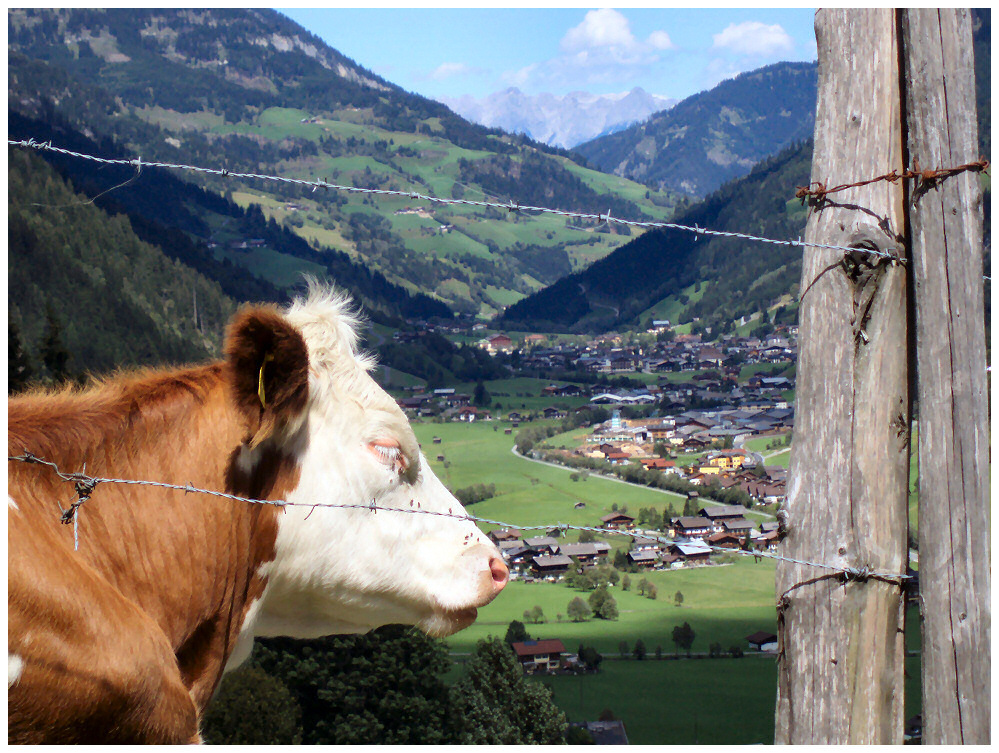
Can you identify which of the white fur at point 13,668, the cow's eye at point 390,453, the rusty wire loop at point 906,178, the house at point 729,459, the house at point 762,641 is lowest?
the house at point 762,641

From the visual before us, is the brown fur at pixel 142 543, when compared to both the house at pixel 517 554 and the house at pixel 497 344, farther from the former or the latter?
the house at pixel 497 344

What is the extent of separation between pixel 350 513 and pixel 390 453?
0.65 ft

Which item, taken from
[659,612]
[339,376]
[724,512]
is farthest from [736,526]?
[339,376]

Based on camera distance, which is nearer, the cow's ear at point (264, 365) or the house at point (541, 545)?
the cow's ear at point (264, 365)

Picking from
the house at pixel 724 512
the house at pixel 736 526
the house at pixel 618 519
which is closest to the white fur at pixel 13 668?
the house at pixel 736 526

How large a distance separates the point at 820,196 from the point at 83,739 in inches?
90.6

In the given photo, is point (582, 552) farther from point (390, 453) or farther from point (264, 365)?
point (264, 365)

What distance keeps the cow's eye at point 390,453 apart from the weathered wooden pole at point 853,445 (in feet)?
3.65

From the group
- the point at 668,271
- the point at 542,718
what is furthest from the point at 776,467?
the point at 668,271

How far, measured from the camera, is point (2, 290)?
89.2 inches

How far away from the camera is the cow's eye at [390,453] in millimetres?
2270

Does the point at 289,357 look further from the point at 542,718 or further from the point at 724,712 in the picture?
the point at 724,712

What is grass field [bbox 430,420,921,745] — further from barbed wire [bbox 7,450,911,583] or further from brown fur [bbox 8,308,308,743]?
brown fur [bbox 8,308,308,743]

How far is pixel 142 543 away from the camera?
2.03 metres
